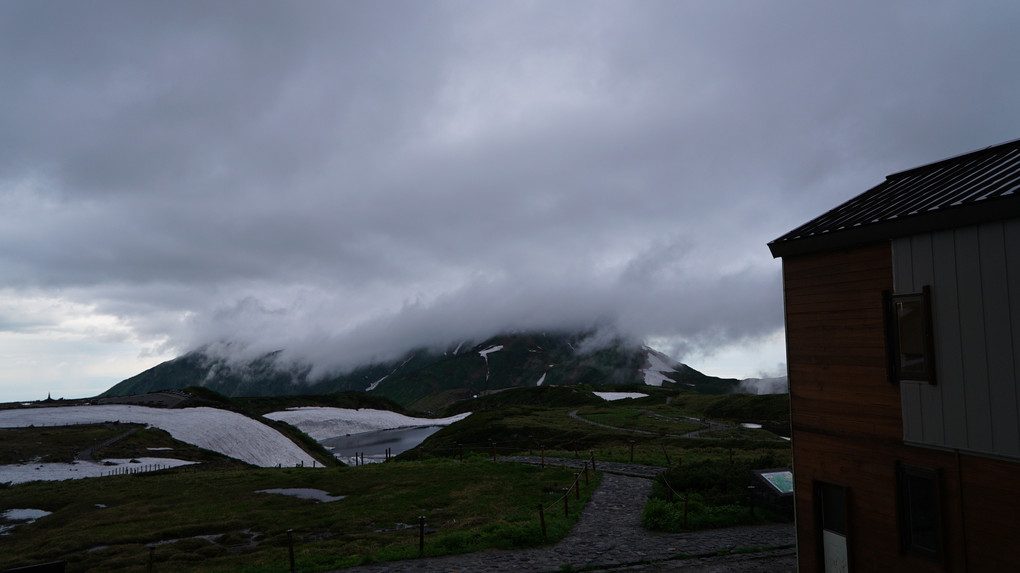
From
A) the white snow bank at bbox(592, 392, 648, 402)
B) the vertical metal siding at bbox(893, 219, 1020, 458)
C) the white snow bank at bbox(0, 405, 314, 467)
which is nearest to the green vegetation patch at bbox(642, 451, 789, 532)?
the vertical metal siding at bbox(893, 219, 1020, 458)

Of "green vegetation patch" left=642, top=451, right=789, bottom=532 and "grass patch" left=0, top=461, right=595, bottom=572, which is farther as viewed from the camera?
"green vegetation patch" left=642, top=451, right=789, bottom=532

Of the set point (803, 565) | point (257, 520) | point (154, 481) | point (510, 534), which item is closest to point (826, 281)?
point (803, 565)

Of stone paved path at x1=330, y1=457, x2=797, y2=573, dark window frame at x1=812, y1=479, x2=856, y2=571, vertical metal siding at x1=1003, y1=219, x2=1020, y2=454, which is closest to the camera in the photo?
vertical metal siding at x1=1003, y1=219, x2=1020, y2=454

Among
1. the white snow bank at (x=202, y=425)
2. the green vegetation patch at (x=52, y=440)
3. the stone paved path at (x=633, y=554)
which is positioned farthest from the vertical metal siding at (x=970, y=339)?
the white snow bank at (x=202, y=425)

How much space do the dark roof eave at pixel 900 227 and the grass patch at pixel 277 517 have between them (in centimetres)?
1474

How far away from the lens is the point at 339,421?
138 m

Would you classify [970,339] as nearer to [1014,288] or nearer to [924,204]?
[1014,288]

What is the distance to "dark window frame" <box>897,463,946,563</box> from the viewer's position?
11586mm

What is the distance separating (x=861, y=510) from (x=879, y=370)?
3456mm

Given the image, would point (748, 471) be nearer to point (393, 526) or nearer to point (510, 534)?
A: point (510, 534)

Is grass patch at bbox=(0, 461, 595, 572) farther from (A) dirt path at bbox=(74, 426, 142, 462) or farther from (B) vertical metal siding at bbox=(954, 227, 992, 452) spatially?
(B) vertical metal siding at bbox=(954, 227, 992, 452)

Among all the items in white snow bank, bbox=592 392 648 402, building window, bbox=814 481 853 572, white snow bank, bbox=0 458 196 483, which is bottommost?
white snow bank, bbox=592 392 648 402

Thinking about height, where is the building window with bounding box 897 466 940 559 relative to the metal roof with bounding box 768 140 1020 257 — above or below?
below

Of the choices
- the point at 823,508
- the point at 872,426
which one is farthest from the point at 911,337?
the point at 823,508
